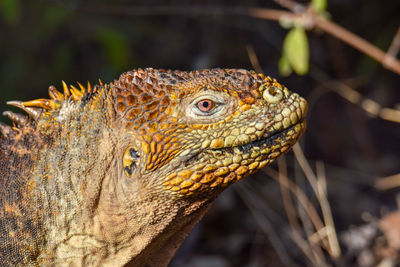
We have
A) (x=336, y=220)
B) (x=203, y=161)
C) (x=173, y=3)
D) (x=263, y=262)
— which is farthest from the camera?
(x=173, y=3)

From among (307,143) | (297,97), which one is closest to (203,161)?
(297,97)

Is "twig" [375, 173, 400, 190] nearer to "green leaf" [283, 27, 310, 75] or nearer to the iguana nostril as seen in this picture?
"green leaf" [283, 27, 310, 75]

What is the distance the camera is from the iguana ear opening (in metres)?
2.61

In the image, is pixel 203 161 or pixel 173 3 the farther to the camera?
pixel 173 3

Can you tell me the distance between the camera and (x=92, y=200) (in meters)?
2.61

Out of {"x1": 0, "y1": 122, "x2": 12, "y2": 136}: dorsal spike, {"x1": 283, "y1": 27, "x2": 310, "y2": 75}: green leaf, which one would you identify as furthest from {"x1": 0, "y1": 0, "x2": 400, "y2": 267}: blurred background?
{"x1": 0, "y1": 122, "x2": 12, "y2": 136}: dorsal spike

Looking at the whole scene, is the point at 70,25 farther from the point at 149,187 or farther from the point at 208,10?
the point at 149,187

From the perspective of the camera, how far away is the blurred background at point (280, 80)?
17.5 ft

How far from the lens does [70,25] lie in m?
6.35

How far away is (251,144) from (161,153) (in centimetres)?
43

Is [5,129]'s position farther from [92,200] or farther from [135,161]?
[135,161]

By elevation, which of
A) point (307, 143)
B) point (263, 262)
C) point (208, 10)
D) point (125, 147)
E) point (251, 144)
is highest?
point (208, 10)

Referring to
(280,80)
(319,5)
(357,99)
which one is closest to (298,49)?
(319,5)

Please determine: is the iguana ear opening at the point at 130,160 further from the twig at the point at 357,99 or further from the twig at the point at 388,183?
the twig at the point at 388,183
